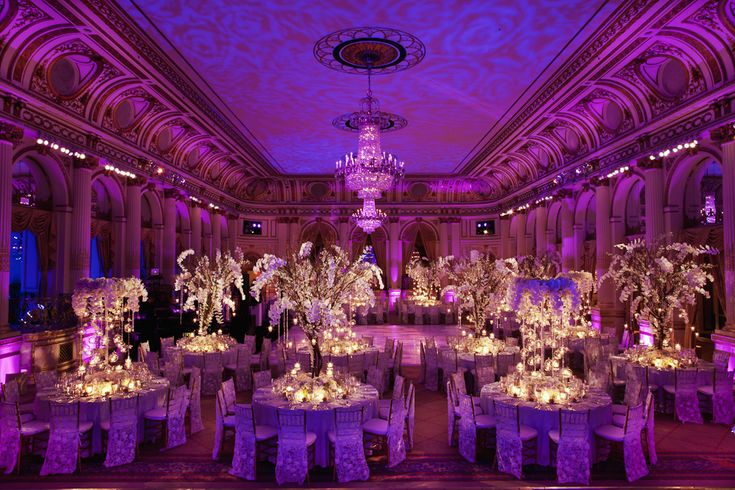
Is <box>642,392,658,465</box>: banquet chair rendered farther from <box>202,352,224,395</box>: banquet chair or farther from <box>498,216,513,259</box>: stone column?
<box>498,216,513,259</box>: stone column

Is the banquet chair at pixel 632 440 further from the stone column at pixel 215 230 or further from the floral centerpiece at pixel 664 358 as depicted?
the stone column at pixel 215 230

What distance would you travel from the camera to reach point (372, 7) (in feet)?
24.8

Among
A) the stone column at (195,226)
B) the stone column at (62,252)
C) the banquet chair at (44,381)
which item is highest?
the stone column at (195,226)

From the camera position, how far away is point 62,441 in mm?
5523

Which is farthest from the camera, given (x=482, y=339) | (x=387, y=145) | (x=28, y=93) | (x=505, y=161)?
(x=505, y=161)

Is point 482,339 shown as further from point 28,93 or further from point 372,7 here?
point 28,93

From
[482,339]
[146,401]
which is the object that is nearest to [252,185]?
[482,339]

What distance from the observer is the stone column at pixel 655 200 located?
1105 centimetres

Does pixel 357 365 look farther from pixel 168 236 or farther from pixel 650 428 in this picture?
pixel 168 236

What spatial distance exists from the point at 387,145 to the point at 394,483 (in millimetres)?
12332

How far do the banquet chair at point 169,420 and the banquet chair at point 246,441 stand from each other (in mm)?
1141

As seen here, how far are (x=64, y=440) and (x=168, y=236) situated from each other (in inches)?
418

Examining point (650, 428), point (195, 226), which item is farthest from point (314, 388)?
point (195, 226)

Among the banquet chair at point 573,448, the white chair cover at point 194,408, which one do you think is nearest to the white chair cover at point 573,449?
the banquet chair at point 573,448
